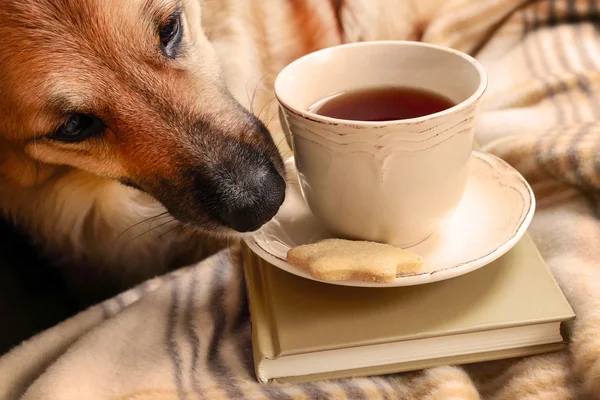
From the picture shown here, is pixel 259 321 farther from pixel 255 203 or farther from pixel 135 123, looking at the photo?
pixel 135 123

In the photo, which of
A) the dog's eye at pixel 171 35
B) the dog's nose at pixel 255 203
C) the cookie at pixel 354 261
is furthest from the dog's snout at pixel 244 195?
the dog's eye at pixel 171 35

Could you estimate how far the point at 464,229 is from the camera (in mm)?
771

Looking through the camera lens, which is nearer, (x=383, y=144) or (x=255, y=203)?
(x=383, y=144)

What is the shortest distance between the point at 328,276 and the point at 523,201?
1.02 ft

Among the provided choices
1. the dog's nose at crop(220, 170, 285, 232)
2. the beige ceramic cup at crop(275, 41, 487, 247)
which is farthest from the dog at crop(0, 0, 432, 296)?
the beige ceramic cup at crop(275, 41, 487, 247)

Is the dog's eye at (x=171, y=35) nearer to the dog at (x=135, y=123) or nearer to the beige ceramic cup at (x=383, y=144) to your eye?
the dog at (x=135, y=123)

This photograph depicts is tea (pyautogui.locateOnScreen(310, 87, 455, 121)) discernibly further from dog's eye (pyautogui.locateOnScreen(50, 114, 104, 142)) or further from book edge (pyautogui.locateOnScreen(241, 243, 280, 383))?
dog's eye (pyautogui.locateOnScreen(50, 114, 104, 142))

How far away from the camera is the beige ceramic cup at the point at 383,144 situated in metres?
0.65

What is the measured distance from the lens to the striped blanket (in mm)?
662

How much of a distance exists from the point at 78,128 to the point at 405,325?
0.61m

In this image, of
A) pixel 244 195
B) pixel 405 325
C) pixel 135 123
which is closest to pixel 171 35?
pixel 135 123

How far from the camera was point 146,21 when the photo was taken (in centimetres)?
86

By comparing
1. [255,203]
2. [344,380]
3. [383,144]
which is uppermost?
[383,144]

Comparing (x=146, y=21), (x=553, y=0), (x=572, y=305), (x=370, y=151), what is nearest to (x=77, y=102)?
(x=146, y=21)
